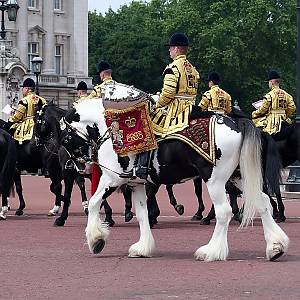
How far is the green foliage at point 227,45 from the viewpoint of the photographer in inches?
3236

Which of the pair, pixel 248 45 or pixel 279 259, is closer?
pixel 279 259

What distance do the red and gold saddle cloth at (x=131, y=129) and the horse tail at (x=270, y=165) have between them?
1333 mm

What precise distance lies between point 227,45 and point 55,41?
46.5 ft

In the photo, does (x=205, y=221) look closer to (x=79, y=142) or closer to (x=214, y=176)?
(x=79, y=142)

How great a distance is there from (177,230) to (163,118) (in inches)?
166

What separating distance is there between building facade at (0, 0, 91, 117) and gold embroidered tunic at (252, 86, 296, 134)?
63.5 m

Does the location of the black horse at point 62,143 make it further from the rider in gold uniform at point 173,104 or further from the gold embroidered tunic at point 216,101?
the gold embroidered tunic at point 216,101

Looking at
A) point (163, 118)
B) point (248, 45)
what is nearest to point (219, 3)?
point (248, 45)

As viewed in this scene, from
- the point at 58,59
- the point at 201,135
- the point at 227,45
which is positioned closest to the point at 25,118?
the point at 201,135

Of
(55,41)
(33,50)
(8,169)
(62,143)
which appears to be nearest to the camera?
(62,143)

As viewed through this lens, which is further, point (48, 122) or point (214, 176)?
point (48, 122)

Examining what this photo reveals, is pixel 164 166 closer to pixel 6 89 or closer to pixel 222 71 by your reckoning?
pixel 6 89

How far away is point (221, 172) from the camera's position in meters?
13.0

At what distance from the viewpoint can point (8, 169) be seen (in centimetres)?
1908
